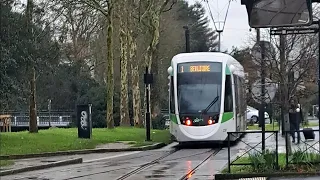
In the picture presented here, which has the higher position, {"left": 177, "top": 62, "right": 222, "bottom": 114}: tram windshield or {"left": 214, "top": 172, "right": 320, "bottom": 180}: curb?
{"left": 177, "top": 62, "right": 222, "bottom": 114}: tram windshield

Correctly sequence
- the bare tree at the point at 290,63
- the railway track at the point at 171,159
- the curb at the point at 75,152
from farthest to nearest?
the curb at the point at 75,152, the bare tree at the point at 290,63, the railway track at the point at 171,159

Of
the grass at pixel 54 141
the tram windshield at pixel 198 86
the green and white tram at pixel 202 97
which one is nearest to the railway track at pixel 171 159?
the green and white tram at pixel 202 97

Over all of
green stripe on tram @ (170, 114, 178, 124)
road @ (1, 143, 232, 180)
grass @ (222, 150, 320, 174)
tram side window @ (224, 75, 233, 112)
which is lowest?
road @ (1, 143, 232, 180)

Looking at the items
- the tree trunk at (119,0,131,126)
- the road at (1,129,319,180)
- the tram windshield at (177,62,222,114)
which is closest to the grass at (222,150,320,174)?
the road at (1,129,319,180)

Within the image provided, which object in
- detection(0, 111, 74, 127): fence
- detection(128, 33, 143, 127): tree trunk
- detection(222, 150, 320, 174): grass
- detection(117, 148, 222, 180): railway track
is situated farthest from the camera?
detection(0, 111, 74, 127): fence

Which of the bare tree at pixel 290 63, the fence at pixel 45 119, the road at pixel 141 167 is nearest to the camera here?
the road at pixel 141 167

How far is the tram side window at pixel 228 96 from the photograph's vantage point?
1097 inches

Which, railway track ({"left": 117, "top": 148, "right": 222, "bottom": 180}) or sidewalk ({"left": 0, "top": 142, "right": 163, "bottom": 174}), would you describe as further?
sidewalk ({"left": 0, "top": 142, "right": 163, "bottom": 174})

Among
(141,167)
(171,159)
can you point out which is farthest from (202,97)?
(141,167)

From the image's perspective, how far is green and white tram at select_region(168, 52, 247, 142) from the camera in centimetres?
2761

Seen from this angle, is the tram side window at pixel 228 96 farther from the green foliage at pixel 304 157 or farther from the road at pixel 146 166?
the green foliage at pixel 304 157

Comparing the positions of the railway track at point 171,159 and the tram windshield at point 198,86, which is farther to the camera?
the tram windshield at point 198,86

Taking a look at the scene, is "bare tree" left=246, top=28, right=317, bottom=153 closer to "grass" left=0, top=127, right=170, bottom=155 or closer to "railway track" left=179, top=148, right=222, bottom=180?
"railway track" left=179, top=148, right=222, bottom=180

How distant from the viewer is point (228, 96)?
91.8 ft
